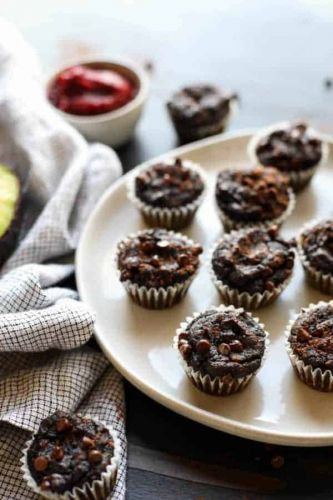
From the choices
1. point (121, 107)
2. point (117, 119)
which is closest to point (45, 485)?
point (117, 119)

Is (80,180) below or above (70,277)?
above

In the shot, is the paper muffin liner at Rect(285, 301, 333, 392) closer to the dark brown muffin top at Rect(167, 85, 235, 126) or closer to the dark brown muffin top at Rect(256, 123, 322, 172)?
the dark brown muffin top at Rect(256, 123, 322, 172)

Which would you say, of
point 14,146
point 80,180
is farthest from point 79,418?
point 14,146

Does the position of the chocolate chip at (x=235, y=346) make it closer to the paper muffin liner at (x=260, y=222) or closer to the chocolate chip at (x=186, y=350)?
the chocolate chip at (x=186, y=350)

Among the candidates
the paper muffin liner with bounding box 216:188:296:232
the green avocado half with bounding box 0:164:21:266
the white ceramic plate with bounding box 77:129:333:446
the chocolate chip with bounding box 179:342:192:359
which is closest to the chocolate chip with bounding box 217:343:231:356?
the chocolate chip with bounding box 179:342:192:359

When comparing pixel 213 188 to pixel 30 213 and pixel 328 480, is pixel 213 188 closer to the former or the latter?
pixel 30 213

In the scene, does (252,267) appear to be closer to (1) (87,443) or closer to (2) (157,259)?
(2) (157,259)
